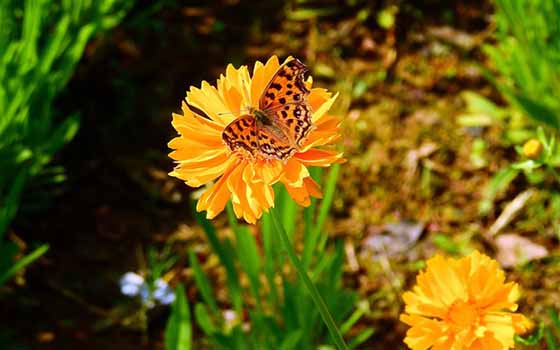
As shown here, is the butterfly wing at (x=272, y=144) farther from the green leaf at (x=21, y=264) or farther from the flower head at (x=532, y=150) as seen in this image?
the green leaf at (x=21, y=264)

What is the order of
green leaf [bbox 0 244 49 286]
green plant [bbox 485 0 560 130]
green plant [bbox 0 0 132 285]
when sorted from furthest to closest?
green plant [bbox 485 0 560 130]
green plant [bbox 0 0 132 285]
green leaf [bbox 0 244 49 286]

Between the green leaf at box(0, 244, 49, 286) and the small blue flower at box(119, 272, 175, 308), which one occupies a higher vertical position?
the green leaf at box(0, 244, 49, 286)

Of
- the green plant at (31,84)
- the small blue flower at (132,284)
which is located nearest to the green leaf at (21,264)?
the green plant at (31,84)

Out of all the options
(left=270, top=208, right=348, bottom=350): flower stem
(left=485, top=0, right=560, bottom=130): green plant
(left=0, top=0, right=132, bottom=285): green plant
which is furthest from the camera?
(left=485, top=0, right=560, bottom=130): green plant

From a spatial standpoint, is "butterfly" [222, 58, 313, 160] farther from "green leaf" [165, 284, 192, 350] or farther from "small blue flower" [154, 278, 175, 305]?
"small blue flower" [154, 278, 175, 305]

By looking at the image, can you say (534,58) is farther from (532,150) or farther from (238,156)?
(238,156)

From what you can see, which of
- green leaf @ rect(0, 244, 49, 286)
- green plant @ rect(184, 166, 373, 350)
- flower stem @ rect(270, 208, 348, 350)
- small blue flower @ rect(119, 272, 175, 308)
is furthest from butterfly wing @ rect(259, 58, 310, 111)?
small blue flower @ rect(119, 272, 175, 308)

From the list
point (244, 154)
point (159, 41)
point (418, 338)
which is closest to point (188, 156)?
point (244, 154)

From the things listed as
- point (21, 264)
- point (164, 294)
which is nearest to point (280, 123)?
point (21, 264)

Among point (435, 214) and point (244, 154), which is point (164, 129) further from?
point (244, 154)
